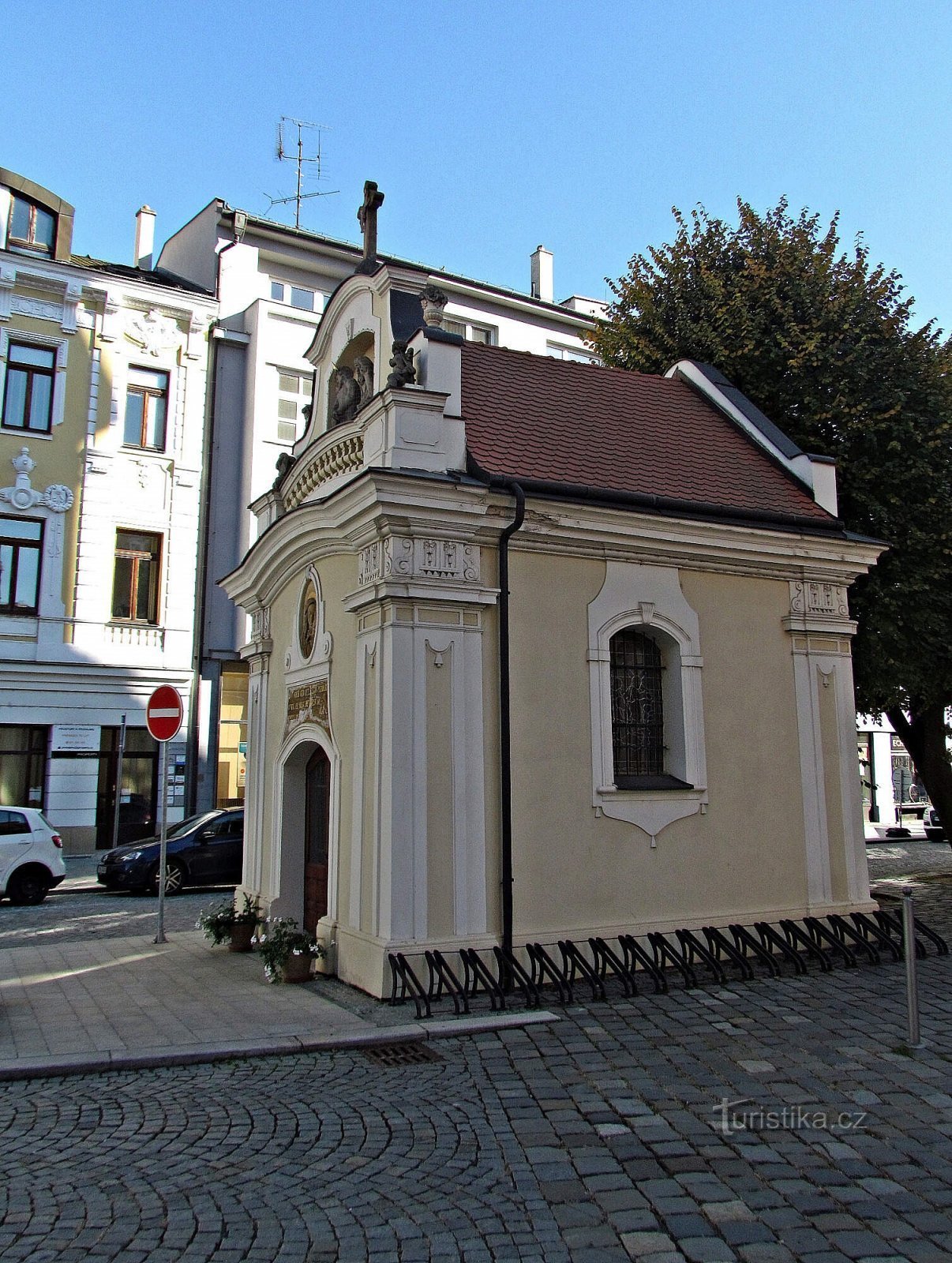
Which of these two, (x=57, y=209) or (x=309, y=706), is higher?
(x=57, y=209)

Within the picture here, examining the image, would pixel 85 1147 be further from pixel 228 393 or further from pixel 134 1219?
pixel 228 393

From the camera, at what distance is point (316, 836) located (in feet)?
37.4

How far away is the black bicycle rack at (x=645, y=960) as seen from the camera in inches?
338

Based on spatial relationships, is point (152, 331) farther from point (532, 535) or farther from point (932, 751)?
point (932, 751)

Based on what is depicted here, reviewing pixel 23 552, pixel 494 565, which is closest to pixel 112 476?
pixel 23 552

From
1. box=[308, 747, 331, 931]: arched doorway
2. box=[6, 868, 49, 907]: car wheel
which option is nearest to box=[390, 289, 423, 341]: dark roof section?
box=[308, 747, 331, 931]: arched doorway

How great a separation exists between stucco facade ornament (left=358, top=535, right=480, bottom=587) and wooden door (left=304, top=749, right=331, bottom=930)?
8.58 ft

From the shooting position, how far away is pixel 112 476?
2412 cm

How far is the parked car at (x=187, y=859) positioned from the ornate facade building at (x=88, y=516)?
5.18 meters

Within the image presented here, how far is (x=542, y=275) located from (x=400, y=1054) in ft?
121

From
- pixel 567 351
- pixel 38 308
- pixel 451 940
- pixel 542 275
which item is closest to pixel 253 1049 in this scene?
pixel 451 940

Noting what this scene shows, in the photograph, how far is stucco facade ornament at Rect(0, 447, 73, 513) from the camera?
22.9 meters

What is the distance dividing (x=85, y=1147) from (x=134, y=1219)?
1045 mm

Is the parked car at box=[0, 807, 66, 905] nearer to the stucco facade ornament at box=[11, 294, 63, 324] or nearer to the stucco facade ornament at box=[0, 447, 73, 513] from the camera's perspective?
the stucco facade ornament at box=[0, 447, 73, 513]
